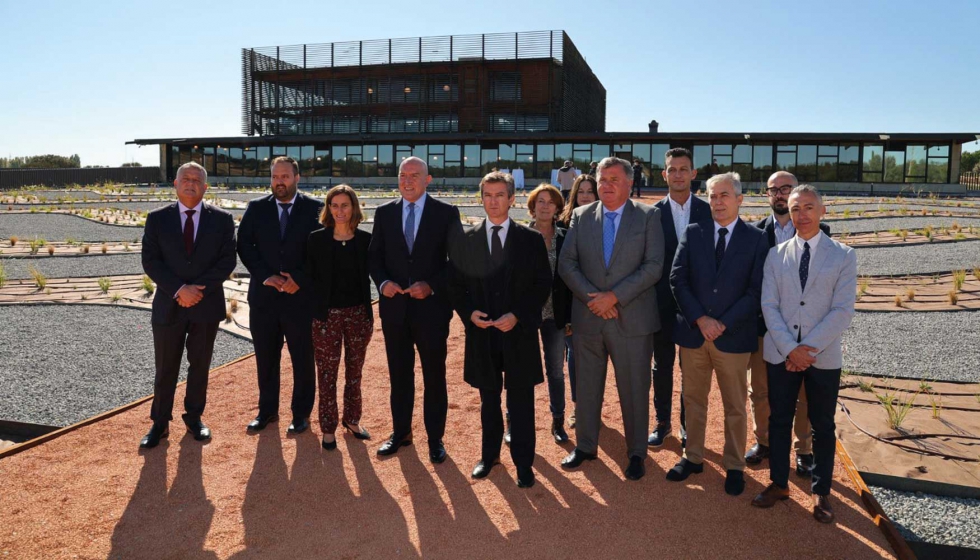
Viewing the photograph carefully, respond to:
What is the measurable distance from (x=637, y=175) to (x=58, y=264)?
18681 mm

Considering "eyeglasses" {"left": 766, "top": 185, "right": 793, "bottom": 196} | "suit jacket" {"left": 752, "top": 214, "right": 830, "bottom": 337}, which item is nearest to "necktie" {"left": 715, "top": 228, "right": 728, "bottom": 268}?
"suit jacket" {"left": 752, "top": 214, "right": 830, "bottom": 337}

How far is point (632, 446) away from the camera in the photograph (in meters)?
4.60

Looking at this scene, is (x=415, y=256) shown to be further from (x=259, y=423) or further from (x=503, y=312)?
(x=259, y=423)

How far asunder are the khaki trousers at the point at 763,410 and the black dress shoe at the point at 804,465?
56 millimetres

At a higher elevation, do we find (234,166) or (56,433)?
(234,166)

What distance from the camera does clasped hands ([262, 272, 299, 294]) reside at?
17.2ft

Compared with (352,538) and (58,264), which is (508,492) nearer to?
(352,538)

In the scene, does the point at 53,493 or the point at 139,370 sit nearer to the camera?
the point at 53,493

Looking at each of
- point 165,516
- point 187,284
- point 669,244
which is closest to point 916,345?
point 669,244

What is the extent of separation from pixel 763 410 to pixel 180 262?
4587 mm

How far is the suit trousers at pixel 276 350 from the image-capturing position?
5.43m

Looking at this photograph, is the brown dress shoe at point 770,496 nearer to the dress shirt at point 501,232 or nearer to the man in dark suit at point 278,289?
the dress shirt at point 501,232

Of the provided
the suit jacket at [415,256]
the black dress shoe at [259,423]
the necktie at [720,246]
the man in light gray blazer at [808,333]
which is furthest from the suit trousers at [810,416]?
the black dress shoe at [259,423]

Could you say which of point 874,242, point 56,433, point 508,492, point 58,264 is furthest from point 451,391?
point 874,242
